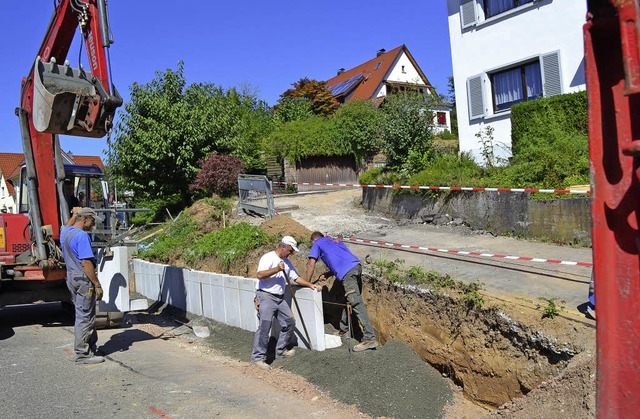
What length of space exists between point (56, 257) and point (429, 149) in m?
11.6

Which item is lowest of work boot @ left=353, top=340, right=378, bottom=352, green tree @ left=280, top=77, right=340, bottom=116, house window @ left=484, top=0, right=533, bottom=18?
work boot @ left=353, top=340, right=378, bottom=352

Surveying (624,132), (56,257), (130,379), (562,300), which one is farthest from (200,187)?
(624,132)

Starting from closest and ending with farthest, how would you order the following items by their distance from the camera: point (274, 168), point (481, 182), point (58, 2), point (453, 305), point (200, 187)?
point (453, 305) < point (58, 2) < point (481, 182) < point (200, 187) < point (274, 168)

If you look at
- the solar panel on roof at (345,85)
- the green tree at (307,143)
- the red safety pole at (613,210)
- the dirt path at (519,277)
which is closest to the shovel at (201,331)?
the dirt path at (519,277)

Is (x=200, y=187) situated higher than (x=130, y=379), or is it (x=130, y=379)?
(x=200, y=187)

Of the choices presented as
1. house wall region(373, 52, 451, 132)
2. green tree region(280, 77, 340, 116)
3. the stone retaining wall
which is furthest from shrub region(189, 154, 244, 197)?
house wall region(373, 52, 451, 132)

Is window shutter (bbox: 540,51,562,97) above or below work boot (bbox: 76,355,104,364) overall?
above

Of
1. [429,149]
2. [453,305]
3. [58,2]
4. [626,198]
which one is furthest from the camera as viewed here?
[429,149]

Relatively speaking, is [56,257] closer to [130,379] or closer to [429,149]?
[130,379]

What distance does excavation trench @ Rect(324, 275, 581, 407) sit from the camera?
6082mm

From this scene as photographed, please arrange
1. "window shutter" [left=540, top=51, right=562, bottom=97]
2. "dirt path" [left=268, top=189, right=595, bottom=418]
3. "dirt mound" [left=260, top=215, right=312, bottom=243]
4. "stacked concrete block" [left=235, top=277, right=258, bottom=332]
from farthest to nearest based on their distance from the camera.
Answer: "window shutter" [left=540, top=51, right=562, bottom=97], "dirt mound" [left=260, top=215, right=312, bottom=243], "stacked concrete block" [left=235, top=277, right=258, bottom=332], "dirt path" [left=268, top=189, right=595, bottom=418]

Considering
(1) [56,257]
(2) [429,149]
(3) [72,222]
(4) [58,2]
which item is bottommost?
(1) [56,257]

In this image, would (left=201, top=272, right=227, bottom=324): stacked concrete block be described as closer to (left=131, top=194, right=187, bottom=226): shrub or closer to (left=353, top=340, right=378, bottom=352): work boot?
(left=353, top=340, right=378, bottom=352): work boot

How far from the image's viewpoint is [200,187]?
21.8 meters
